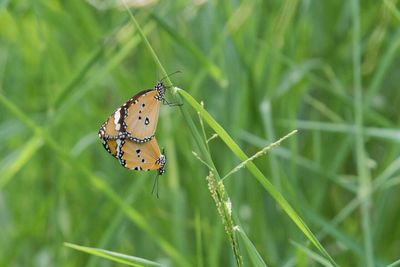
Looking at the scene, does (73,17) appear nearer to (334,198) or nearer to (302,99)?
(302,99)

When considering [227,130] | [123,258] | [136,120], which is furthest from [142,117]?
[227,130]

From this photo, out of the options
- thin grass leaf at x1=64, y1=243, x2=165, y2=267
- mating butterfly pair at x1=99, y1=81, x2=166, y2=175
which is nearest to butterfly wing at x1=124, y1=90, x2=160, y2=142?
mating butterfly pair at x1=99, y1=81, x2=166, y2=175

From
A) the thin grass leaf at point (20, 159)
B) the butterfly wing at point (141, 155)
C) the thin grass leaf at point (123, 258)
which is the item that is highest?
the thin grass leaf at point (20, 159)

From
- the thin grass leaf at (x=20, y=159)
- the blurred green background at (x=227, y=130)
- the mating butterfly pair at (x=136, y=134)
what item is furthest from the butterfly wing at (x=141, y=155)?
the thin grass leaf at (x=20, y=159)

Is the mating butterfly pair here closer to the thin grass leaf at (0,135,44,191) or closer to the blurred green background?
the blurred green background

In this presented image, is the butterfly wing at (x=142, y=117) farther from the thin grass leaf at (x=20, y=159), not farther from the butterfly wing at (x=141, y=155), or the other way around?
the thin grass leaf at (x=20, y=159)

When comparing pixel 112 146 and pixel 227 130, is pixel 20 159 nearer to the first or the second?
pixel 227 130

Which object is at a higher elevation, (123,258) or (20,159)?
(20,159)
